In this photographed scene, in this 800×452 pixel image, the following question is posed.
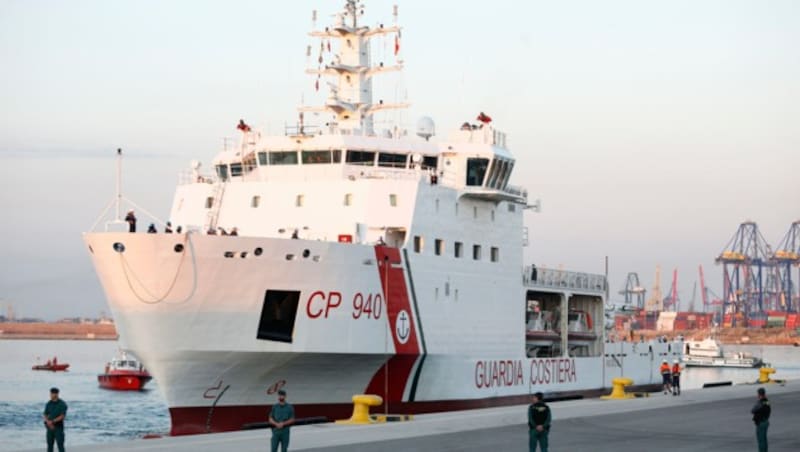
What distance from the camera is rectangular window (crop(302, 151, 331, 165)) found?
30859 millimetres

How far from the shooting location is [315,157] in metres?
31.0

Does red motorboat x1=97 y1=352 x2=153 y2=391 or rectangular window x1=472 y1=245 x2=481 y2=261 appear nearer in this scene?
rectangular window x1=472 y1=245 x2=481 y2=261

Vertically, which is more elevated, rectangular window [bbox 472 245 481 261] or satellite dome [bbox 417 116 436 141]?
satellite dome [bbox 417 116 436 141]

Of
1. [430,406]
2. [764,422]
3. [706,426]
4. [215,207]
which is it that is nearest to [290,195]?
[215,207]

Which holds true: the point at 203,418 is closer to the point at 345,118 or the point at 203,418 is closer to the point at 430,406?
the point at 430,406

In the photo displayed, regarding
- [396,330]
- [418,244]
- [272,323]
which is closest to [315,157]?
[418,244]

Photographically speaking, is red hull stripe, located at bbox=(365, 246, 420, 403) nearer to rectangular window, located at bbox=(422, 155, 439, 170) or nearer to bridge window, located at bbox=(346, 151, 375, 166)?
bridge window, located at bbox=(346, 151, 375, 166)

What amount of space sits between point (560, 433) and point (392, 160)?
11405 millimetres

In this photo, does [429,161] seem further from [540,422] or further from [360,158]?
[540,422]

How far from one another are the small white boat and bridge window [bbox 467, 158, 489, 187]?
7480 centimetres

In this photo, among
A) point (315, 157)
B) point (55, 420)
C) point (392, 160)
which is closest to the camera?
point (55, 420)

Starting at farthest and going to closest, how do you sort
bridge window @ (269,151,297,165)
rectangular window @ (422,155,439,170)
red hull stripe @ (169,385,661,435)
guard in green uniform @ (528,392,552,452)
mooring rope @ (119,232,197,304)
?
rectangular window @ (422,155,439,170) → bridge window @ (269,151,297,165) → red hull stripe @ (169,385,661,435) → mooring rope @ (119,232,197,304) → guard in green uniform @ (528,392,552,452)

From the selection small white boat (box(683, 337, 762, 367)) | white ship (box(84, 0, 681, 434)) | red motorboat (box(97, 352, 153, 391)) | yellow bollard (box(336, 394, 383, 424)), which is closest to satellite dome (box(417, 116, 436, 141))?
white ship (box(84, 0, 681, 434))

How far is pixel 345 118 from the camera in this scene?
3369 centimetres
